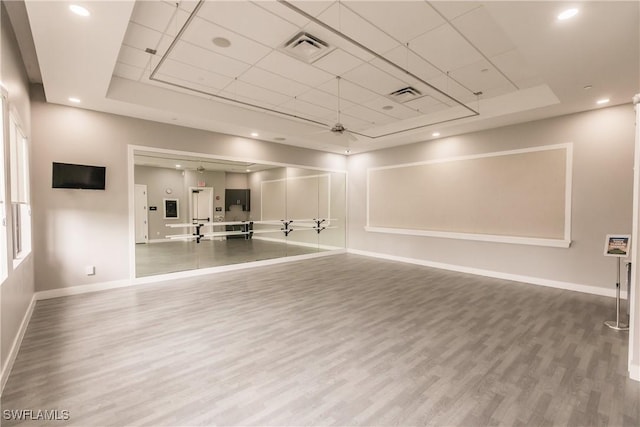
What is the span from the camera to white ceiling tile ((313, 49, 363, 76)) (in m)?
3.98

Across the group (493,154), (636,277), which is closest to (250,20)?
(636,277)

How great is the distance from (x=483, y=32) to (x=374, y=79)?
1.66m

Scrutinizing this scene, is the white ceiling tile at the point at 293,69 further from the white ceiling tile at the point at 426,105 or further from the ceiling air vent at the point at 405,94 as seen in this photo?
the white ceiling tile at the point at 426,105

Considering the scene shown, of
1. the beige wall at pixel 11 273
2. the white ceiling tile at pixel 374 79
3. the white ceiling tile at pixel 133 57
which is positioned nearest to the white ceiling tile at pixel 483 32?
the white ceiling tile at pixel 374 79

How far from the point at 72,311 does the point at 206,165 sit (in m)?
3.75

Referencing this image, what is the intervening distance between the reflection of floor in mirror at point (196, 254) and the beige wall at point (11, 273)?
7.08 feet

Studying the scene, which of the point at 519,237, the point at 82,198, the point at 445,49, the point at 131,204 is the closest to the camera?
the point at 445,49

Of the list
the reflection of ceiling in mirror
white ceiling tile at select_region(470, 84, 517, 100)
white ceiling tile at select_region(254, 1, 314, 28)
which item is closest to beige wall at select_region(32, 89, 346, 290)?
the reflection of ceiling in mirror

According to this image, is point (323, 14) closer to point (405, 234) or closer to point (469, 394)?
point (469, 394)

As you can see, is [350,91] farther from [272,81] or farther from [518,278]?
[518,278]

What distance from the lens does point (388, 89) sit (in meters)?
5.13

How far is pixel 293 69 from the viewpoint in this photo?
4.42 metres

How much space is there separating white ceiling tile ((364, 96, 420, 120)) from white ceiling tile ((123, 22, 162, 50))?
3.77 metres

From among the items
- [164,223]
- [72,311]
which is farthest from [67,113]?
[72,311]
